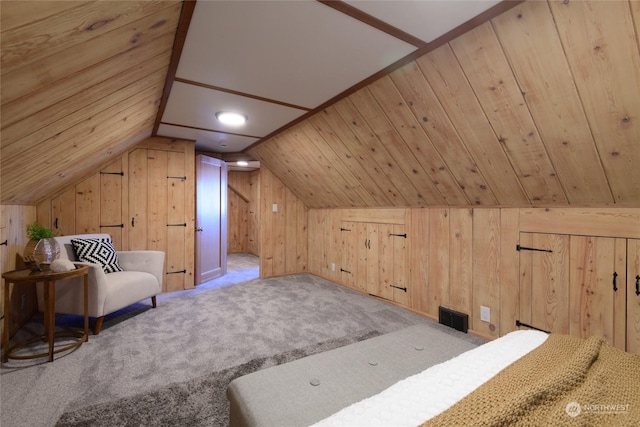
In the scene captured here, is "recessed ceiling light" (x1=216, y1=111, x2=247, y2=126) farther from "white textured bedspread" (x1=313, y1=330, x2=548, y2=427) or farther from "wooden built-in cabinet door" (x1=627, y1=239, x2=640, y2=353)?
"wooden built-in cabinet door" (x1=627, y1=239, x2=640, y2=353)

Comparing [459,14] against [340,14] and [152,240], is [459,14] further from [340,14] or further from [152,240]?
[152,240]

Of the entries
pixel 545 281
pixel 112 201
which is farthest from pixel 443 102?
pixel 112 201

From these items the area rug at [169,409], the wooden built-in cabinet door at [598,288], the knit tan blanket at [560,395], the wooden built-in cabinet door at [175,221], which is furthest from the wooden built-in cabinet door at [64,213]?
the wooden built-in cabinet door at [598,288]

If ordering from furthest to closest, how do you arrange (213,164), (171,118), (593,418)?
(213,164), (171,118), (593,418)

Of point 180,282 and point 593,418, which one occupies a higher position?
point 593,418

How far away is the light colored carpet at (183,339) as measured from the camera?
1788 mm

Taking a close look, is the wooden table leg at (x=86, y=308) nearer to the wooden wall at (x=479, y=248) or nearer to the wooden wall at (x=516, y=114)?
the wooden wall at (x=516, y=114)

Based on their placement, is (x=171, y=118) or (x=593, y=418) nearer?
(x=593, y=418)

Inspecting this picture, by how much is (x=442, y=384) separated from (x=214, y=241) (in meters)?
4.43

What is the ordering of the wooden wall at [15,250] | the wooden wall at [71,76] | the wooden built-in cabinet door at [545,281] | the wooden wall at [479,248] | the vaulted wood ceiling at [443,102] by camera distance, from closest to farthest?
the wooden wall at [71,76] < the vaulted wood ceiling at [443,102] < the wooden wall at [479,248] < the wooden built-in cabinet door at [545,281] < the wooden wall at [15,250]

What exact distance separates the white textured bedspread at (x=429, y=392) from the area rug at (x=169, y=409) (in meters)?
1.05

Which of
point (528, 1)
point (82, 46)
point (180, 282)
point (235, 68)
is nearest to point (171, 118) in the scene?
point (235, 68)

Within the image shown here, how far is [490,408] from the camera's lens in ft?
2.49

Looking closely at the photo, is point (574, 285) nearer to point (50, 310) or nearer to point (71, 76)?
point (71, 76)
